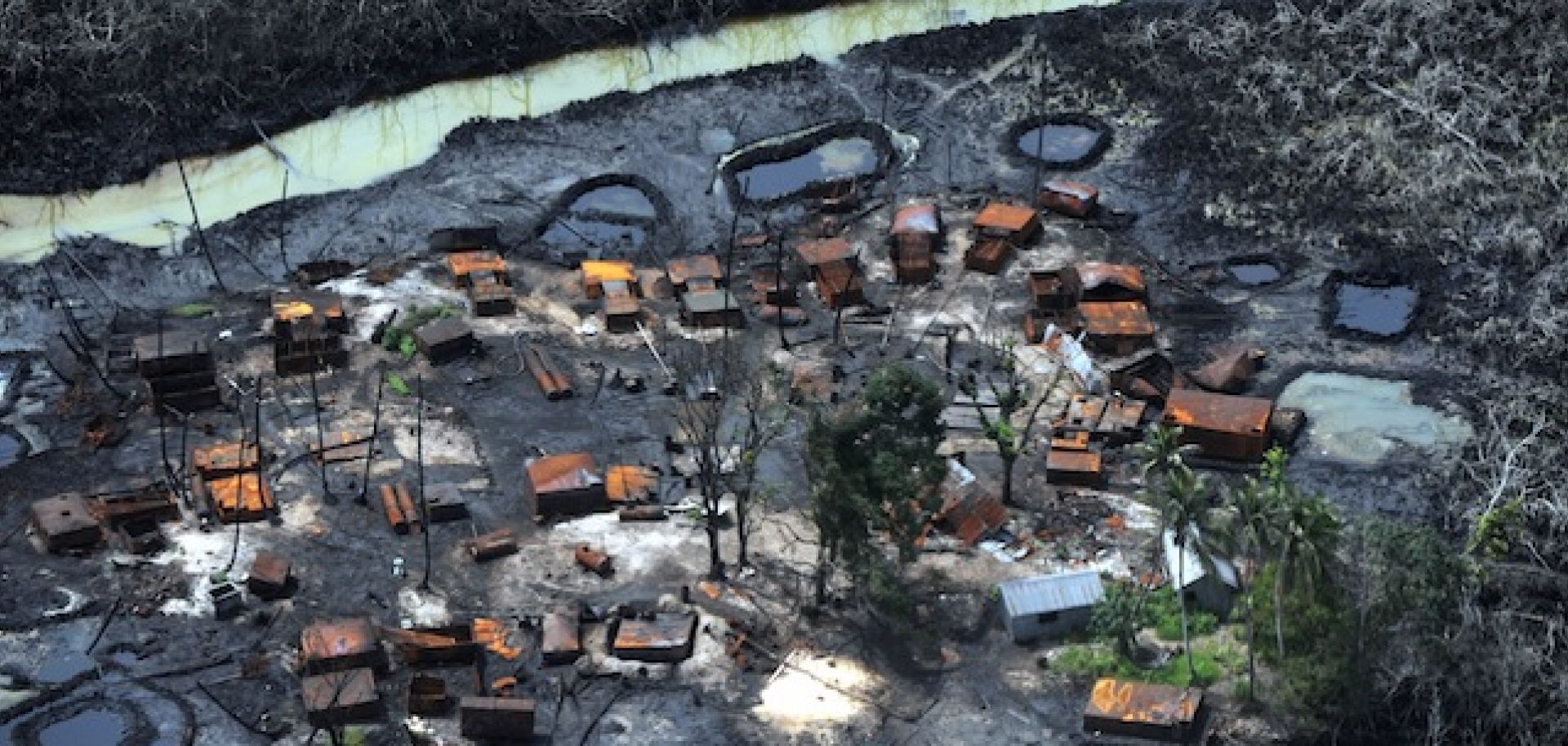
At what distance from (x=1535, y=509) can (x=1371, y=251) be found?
414 inches

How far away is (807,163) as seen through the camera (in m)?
53.7

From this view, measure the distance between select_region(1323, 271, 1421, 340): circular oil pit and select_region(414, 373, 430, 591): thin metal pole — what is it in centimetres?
1825

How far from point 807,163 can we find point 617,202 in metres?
4.58

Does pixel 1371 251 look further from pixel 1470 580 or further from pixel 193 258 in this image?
pixel 193 258

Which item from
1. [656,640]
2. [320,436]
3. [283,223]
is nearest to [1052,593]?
[656,640]

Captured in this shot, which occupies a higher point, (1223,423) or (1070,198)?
(1070,198)

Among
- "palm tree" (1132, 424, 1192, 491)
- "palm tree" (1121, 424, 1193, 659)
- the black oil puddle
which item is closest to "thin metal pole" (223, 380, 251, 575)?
the black oil puddle

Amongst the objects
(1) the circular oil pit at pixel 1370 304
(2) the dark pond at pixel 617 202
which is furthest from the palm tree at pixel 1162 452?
(2) the dark pond at pixel 617 202

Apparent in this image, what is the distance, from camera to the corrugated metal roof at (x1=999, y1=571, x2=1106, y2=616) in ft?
125

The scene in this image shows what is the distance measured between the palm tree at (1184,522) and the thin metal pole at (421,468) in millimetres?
12673

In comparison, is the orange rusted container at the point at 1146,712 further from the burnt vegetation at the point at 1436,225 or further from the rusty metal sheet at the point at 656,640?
the rusty metal sheet at the point at 656,640

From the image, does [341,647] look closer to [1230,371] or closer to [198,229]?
[198,229]

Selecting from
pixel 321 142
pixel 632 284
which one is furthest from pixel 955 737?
pixel 321 142

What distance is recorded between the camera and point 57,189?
2052 inches
